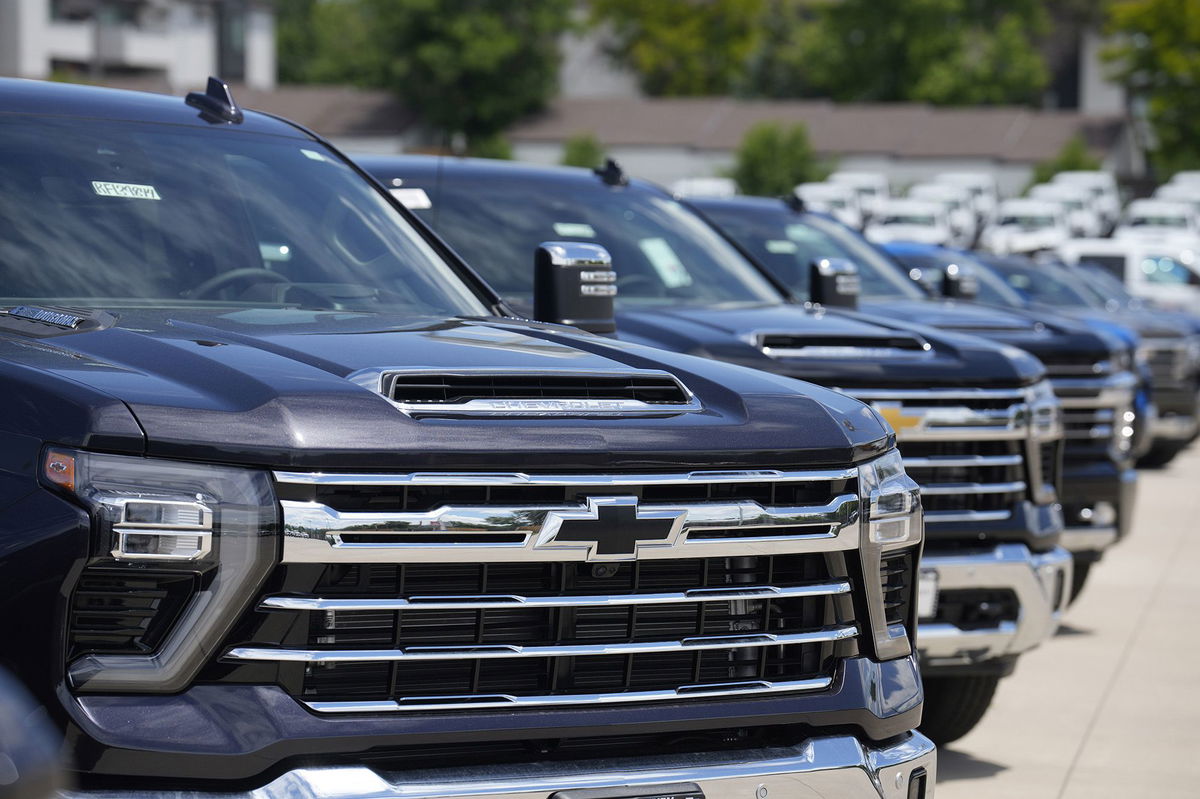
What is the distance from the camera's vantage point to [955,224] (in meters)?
47.0

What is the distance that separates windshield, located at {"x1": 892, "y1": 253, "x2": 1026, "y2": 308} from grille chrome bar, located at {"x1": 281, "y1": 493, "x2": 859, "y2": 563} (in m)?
10.2

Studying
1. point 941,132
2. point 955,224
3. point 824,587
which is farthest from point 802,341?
point 941,132

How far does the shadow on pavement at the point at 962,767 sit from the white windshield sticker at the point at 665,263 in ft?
6.99

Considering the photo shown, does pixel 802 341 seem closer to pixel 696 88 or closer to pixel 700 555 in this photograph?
pixel 700 555

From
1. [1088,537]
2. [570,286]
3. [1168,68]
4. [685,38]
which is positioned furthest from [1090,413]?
[685,38]

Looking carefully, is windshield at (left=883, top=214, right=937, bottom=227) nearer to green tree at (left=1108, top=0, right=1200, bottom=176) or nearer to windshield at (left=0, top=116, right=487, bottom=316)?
green tree at (left=1108, top=0, right=1200, bottom=176)

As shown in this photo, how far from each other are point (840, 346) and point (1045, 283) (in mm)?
12558

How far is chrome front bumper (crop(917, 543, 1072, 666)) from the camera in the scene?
5.98 metres

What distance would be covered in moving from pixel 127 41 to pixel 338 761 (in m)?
71.9

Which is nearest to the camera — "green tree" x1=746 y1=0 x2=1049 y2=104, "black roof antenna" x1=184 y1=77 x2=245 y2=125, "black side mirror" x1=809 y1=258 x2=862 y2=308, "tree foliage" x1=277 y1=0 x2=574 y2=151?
"black roof antenna" x1=184 y1=77 x2=245 y2=125

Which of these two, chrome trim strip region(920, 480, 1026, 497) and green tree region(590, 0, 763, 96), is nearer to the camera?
chrome trim strip region(920, 480, 1026, 497)

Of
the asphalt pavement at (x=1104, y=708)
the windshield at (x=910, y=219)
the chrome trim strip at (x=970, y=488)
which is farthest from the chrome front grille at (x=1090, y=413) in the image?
the windshield at (x=910, y=219)

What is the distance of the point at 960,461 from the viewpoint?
631 cm

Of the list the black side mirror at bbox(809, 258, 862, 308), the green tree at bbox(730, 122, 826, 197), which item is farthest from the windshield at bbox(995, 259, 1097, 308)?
the green tree at bbox(730, 122, 826, 197)
